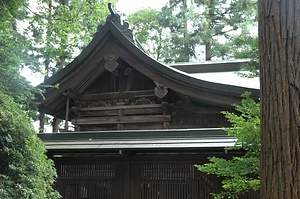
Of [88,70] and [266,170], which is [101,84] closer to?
[88,70]

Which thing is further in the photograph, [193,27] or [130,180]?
[193,27]

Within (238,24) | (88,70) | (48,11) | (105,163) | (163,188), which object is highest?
(238,24)

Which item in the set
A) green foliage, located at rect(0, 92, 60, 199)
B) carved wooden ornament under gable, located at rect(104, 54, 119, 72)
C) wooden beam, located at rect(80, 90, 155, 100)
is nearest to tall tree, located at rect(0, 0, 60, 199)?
green foliage, located at rect(0, 92, 60, 199)

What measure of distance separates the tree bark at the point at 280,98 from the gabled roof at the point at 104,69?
3.74m

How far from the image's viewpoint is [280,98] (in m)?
2.31

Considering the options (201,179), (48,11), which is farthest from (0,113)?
(48,11)

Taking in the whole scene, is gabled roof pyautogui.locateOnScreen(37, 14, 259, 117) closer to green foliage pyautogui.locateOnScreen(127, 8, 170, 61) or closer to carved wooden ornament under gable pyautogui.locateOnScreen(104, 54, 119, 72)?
carved wooden ornament under gable pyautogui.locateOnScreen(104, 54, 119, 72)

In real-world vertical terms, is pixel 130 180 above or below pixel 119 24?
below

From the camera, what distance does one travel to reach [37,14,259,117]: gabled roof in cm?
639

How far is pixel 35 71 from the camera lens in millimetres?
5324

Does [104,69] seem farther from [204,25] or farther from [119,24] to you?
[204,25]

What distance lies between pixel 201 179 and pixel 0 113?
3.43m

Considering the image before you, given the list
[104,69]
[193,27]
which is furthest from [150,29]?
[104,69]

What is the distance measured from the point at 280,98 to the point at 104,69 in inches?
219
